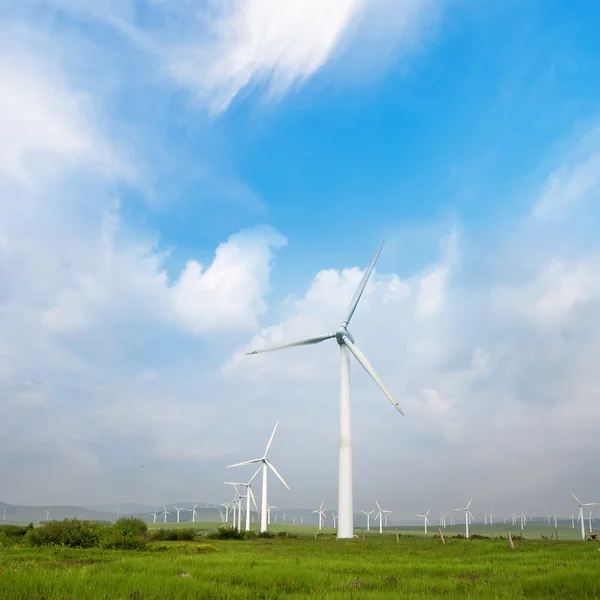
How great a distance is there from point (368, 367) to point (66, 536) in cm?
3960

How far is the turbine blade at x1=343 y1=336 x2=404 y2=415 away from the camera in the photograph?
6243 cm

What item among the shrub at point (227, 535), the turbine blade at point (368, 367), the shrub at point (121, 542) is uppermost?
the turbine blade at point (368, 367)

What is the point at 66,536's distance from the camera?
144ft

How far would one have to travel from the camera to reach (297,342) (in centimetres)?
7956

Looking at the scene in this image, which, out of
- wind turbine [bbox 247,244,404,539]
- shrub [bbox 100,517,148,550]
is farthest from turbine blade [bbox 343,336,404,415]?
shrub [bbox 100,517,148,550]

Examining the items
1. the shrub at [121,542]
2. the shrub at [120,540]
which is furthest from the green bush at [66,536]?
the shrub at [121,542]

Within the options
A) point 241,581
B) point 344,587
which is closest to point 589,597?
point 344,587

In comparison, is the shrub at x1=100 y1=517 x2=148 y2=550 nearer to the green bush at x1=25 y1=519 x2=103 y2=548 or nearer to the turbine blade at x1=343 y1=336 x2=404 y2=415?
the green bush at x1=25 y1=519 x2=103 y2=548

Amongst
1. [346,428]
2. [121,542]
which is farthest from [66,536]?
[346,428]

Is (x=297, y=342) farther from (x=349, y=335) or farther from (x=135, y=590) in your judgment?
(x=135, y=590)

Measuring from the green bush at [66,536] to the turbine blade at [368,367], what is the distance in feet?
109

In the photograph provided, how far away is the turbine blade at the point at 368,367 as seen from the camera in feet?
205

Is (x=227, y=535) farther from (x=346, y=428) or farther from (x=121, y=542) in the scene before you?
(x=121, y=542)

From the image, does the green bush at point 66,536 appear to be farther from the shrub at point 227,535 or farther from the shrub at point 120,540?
the shrub at point 227,535
